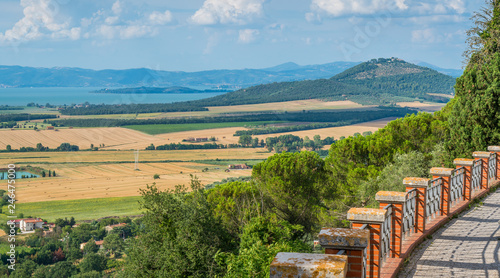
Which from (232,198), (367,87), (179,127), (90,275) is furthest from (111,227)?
(367,87)

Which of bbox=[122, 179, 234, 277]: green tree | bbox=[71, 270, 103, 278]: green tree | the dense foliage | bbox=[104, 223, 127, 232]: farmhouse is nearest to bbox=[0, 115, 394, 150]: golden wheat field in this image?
bbox=[104, 223, 127, 232]: farmhouse

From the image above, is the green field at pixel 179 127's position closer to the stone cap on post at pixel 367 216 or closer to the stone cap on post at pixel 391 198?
the stone cap on post at pixel 391 198

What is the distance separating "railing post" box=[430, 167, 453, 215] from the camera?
7898 millimetres

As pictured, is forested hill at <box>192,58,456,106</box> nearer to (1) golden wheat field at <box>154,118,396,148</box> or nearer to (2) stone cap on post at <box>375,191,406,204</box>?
(1) golden wheat field at <box>154,118,396,148</box>

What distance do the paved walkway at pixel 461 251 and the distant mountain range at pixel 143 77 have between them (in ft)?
289

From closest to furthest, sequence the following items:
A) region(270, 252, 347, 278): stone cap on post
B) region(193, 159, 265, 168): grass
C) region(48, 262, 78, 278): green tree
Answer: region(270, 252, 347, 278): stone cap on post < region(48, 262, 78, 278): green tree < region(193, 159, 265, 168): grass

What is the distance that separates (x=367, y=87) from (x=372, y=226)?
139689 mm

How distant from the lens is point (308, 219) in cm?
1955

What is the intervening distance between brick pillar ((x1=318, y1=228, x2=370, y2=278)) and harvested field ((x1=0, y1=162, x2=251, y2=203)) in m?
51.5

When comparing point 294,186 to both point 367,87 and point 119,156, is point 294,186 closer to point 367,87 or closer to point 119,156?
point 119,156

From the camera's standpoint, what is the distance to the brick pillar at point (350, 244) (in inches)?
142

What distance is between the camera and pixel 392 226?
18.9 ft

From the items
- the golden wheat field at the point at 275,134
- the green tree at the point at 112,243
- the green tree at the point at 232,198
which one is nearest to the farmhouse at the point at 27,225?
the green tree at the point at 112,243

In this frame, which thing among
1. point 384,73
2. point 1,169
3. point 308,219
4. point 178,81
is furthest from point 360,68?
point 308,219
